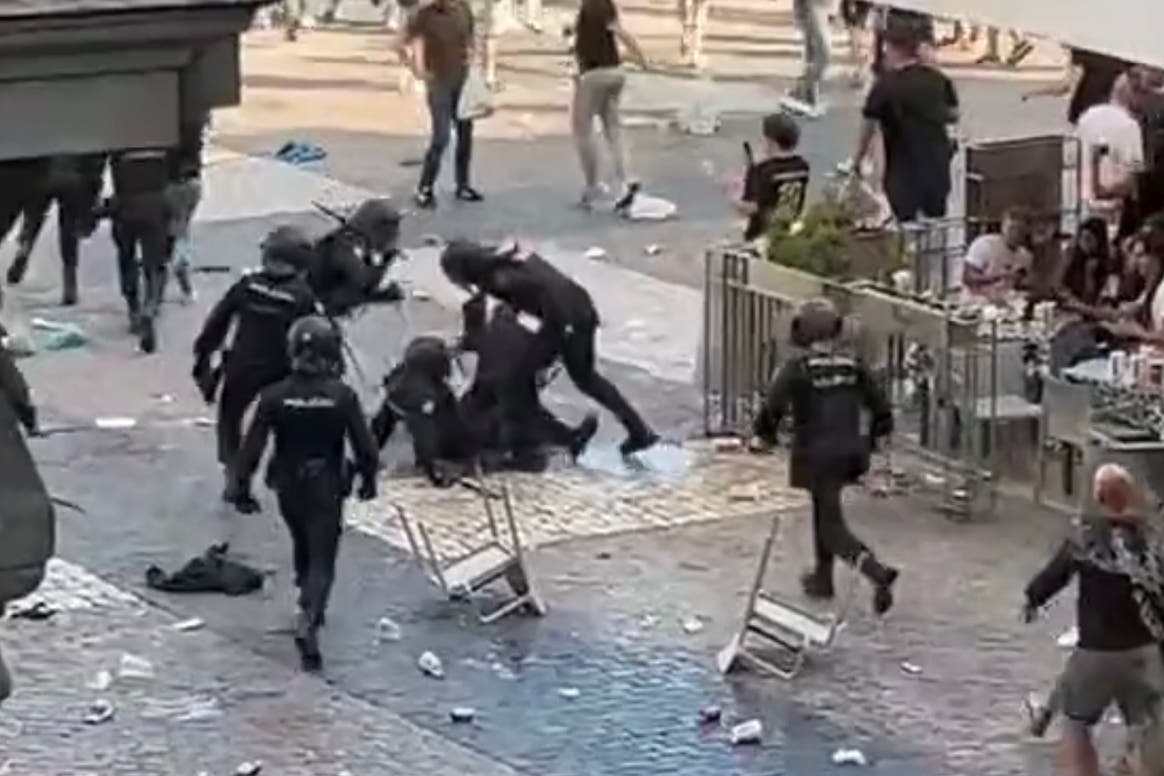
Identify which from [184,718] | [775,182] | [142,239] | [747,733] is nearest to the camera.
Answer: [747,733]

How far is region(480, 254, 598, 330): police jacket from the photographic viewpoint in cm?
1781

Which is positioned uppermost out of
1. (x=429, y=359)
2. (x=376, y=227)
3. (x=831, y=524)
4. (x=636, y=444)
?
(x=376, y=227)

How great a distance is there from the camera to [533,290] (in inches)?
701

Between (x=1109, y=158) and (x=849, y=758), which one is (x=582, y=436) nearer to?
(x=1109, y=158)

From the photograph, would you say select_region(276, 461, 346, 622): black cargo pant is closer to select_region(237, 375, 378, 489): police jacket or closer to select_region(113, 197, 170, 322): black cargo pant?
select_region(237, 375, 378, 489): police jacket

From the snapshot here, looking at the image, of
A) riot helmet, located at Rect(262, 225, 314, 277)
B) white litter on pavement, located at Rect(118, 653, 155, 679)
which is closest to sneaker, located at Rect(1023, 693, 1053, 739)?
white litter on pavement, located at Rect(118, 653, 155, 679)

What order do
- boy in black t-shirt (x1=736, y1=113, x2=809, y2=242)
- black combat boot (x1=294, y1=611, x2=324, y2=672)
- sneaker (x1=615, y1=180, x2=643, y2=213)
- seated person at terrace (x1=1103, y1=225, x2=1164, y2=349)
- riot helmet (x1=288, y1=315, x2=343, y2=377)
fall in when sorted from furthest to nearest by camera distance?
sneaker (x1=615, y1=180, x2=643, y2=213), boy in black t-shirt (x1=736, y1=113, x2=809, y2=242), seated person at terrace (x1=1103, y1=225, x2=1164, y2=349), black combat boot (x1=294, y1=611, x2=324, y2=672), riot helmet (x1=288, y1=315, x2=343, y2=377)

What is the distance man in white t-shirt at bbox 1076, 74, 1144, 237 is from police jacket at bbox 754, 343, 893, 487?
177 inches

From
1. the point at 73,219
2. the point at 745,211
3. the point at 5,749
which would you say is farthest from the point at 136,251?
the point at 5,749

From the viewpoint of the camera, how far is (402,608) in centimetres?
1591

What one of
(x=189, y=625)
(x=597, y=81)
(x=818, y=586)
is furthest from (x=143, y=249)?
(x=818, y=586)

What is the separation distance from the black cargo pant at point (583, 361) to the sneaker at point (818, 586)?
269 centimetres

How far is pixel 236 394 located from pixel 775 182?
4045mm

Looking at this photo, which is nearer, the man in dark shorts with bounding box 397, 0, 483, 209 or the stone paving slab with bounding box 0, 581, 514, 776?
the stone paving slab with bounding box 0, 581, 514, 776
